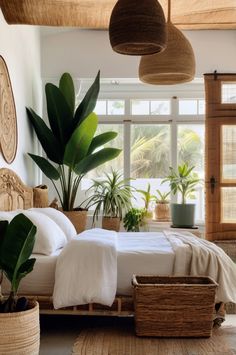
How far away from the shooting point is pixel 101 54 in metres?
6.64

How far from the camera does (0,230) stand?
2.73 metres

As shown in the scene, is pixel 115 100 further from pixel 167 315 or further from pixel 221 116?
pixel 167 315

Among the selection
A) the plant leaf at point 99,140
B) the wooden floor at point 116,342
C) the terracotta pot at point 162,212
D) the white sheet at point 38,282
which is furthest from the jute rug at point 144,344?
the terracotta pot at point 162,212

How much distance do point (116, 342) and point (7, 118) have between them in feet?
8.00

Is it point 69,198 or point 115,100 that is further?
point 115,100

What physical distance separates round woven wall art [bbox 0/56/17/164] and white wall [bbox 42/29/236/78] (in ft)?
6.57

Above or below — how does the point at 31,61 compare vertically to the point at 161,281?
above

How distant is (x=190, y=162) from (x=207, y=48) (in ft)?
5.51

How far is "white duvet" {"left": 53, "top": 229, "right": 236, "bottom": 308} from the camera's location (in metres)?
3.25

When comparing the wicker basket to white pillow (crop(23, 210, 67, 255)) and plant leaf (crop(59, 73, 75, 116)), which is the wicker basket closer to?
white pillow (crop(23, 210, 67, 255))

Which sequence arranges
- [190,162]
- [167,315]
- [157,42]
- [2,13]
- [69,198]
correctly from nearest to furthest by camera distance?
[157,42] → [167,315] → [2,13] → [69,198] → [190,162]

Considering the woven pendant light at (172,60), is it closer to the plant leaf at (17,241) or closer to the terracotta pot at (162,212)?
the plant leaf at (17,241)

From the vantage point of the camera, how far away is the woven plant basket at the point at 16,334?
2.59 meters

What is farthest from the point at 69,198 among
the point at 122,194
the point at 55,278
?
the point at 55,278
